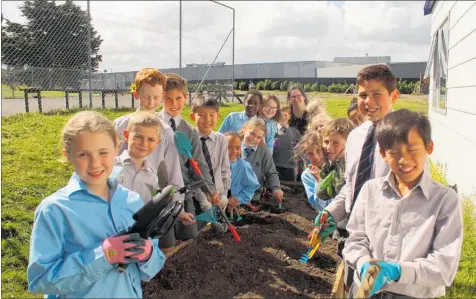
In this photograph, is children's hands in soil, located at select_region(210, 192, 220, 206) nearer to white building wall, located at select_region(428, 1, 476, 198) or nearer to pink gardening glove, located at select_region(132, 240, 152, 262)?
pink gardening glove, located at select_region(132, 240, 152, 262)

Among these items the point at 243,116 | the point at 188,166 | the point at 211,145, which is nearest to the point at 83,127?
the point at 188,166

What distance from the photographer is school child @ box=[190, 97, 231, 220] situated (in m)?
3.90

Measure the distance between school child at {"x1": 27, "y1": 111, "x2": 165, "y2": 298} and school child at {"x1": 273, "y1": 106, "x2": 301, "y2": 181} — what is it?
4.22 meters

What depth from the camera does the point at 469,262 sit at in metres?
3.44

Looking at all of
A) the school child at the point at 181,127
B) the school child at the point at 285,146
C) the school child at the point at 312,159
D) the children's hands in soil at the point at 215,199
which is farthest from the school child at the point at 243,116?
the school child at the point at 181,127

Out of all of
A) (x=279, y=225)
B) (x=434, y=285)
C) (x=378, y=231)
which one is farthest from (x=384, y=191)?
(x=279, y=225)

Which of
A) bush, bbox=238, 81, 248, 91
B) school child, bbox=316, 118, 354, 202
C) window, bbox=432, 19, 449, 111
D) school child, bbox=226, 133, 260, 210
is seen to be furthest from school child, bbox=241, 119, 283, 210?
bush, bbox=238, 81, 248, 91

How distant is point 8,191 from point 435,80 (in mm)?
7908

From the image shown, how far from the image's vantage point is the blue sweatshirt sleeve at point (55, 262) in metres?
1.63

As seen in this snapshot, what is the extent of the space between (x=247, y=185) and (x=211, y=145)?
3.27 feet

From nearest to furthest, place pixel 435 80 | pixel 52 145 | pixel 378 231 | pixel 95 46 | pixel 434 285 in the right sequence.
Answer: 1. pixel 434 285
2. pixel 378 231
3. pixel 52 145
4. pixel 435 80
5. pixel 95 46

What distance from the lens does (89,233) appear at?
1740 millimetres

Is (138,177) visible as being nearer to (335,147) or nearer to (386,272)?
(335,147)

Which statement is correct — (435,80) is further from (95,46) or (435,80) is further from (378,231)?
(378,231)
